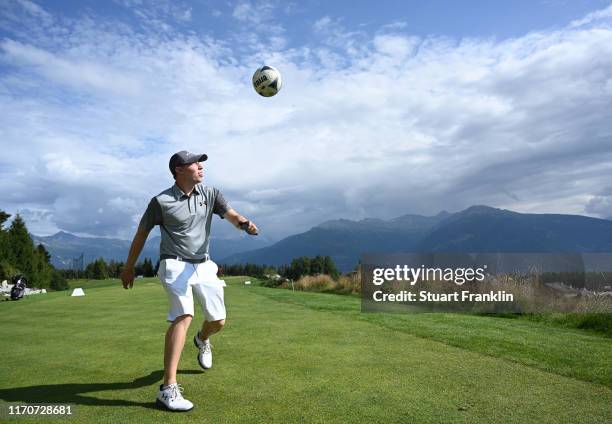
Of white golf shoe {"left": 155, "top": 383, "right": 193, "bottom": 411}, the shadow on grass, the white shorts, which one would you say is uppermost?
the white shorts

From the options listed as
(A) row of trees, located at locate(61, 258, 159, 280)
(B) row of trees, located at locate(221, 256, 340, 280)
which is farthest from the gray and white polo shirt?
(A) row of trees, located at locate(61, 258, 159, 280)

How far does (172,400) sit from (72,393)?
1310 millimetres

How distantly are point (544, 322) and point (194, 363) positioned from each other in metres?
9.77

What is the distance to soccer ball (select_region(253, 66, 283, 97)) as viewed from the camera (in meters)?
9.51

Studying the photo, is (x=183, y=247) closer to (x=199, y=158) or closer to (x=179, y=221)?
(x=179, y=221)

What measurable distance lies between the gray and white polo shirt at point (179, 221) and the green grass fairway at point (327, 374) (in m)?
1.46

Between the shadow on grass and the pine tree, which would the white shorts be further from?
the pine tree

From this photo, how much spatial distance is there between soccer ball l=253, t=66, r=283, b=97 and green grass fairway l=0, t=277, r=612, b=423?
4.63 meters

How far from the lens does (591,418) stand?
4074 mm

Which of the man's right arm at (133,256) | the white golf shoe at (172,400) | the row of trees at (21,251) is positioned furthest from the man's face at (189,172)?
the row of trees at (21,251)

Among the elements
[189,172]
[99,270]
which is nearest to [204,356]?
[189,172]

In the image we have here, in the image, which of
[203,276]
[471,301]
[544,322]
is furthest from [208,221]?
[471,301]

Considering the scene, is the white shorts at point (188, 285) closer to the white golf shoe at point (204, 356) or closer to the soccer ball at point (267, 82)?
the white golf shoe at point (204, 356)

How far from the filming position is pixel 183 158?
16.6 feet
